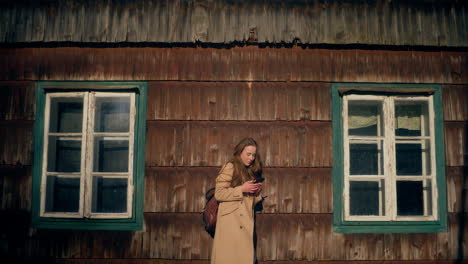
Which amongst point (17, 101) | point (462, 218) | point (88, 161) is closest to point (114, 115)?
point (88, 161)

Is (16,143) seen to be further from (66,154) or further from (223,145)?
(223,145)

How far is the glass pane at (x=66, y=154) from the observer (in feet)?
13.9

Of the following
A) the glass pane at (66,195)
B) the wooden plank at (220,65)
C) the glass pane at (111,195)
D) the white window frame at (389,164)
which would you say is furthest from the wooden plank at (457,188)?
the glass pane at (66,195)

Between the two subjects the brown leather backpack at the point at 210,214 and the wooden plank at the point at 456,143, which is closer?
the brown leather backpack at the point at 210,214

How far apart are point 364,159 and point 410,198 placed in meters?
0.74

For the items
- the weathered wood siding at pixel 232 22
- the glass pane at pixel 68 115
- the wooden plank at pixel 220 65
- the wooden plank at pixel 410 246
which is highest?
the weathered wood siding at pixel 232 22

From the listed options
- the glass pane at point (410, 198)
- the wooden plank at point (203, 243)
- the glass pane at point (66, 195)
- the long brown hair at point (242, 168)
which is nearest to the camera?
the long brown hair at point (242, 168)

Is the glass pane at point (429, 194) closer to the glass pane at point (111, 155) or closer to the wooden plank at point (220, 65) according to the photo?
the wooden plank at point (220, 65)

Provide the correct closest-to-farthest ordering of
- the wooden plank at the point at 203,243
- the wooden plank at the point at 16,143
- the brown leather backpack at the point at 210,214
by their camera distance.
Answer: the brown leather backpack at the point at 210,214
the wooden plank at the point at 203,243
the wooden plank at the point at 16,143

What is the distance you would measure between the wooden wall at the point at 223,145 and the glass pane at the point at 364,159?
2.12ft

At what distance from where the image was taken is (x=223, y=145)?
3986 millimetres

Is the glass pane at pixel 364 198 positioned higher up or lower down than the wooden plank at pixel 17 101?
lower down

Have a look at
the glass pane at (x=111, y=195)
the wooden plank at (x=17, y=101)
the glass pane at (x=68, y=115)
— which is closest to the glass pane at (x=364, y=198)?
the glass pane at (x=111, y=195)

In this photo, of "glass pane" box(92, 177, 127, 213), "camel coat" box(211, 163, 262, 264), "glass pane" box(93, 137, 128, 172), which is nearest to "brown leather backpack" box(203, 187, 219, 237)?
"camel coat" box(211, 163, 262, 264)
